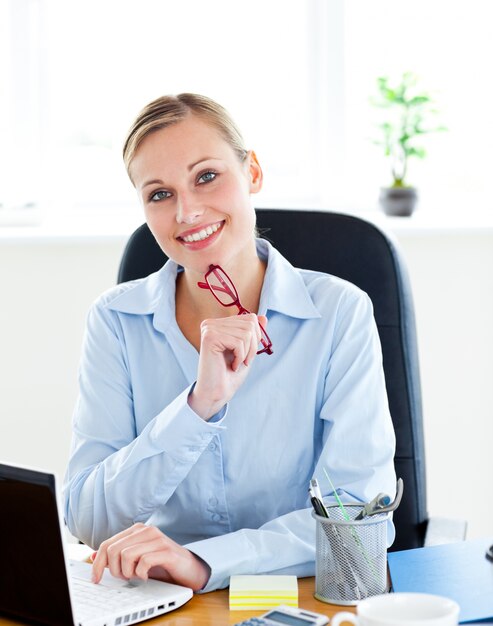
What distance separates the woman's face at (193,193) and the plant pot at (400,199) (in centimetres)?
136

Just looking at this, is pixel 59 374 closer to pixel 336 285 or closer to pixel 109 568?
pixel 336 285

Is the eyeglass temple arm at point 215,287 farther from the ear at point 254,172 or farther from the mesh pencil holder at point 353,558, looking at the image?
the mesh pencil holder at point 353,558

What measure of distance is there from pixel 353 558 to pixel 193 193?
2.14 feet

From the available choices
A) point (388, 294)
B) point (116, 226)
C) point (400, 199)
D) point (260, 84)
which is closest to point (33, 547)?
point (388, 294)

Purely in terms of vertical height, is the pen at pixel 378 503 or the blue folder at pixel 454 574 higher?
the pen at pixel 378 503

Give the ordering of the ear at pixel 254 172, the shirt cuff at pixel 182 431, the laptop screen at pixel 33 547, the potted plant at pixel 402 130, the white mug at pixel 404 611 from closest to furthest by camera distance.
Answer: the white mug at pixel 404 611
the laptop screen at pixel 33 547
the shirt cuff at pixel 182 431
the ear at pixel 254 172
the potted plant at pixel 402 130

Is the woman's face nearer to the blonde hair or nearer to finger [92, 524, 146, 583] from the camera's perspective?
the blonde hair

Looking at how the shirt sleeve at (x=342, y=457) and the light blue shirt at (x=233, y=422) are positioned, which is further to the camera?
the light blue shirt at (x=233, y=422)

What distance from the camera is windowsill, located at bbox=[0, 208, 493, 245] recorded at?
2.61 metres

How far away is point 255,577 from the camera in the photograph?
1.22 meters

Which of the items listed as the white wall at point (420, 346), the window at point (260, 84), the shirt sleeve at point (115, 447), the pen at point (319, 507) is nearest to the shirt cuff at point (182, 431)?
the shirt sleeve at point (115, 447)

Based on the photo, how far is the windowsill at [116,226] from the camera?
2.61m

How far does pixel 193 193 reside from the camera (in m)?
1.54

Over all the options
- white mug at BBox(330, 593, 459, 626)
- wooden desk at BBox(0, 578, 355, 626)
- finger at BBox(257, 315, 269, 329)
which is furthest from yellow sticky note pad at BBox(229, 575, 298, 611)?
finger at BBox(257, 315, 269, 329)
